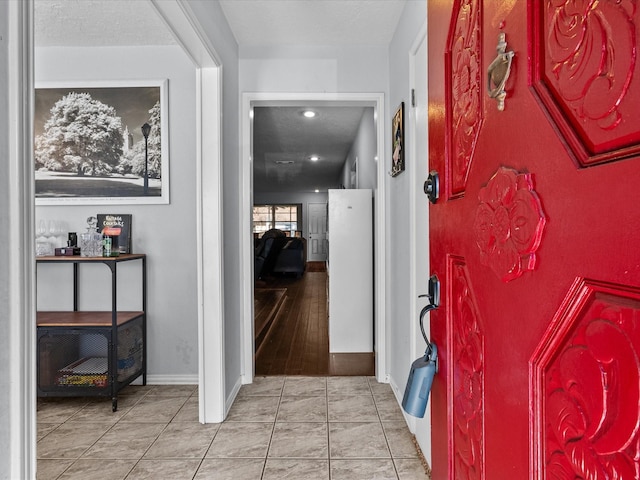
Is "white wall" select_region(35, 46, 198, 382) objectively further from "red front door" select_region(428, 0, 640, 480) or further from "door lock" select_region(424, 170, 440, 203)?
"red front door" select_region(428, 0, 640, 480)

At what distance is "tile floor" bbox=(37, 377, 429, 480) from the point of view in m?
1.71

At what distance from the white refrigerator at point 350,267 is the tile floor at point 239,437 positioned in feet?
2.44

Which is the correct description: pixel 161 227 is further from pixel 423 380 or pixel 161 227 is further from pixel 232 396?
pixel 423 380

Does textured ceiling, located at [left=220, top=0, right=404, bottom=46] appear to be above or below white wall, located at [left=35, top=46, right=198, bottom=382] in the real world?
above

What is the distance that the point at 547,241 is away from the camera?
1.54 feet

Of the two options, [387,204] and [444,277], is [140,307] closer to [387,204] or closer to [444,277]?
[387,204]

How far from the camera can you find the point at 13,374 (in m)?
0.76

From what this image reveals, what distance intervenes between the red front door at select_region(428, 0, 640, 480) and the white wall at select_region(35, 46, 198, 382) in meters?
2.28

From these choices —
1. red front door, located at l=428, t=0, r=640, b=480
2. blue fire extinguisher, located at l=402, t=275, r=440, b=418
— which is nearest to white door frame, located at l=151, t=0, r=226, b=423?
blue fire extinguisher, located at l=402, t=275, r=440, b=418

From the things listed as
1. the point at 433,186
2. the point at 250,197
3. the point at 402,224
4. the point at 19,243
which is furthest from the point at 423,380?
the point at 250,197

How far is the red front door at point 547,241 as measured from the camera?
1.21ft

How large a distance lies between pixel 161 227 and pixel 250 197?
0.66 metres

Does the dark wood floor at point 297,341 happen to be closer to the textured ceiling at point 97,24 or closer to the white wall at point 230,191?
the white wall at point 230,191

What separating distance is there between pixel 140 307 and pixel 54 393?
69cm
